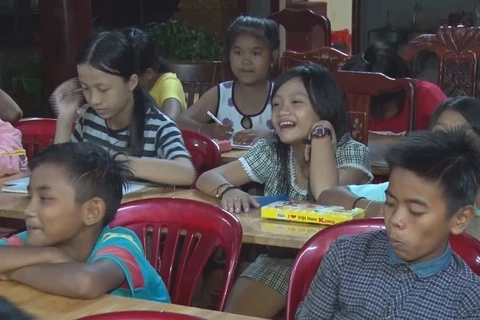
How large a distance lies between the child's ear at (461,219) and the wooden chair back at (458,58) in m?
2.30

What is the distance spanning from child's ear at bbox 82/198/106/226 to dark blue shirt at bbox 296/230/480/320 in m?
0.49

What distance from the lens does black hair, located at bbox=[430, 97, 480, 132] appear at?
8.07 ft

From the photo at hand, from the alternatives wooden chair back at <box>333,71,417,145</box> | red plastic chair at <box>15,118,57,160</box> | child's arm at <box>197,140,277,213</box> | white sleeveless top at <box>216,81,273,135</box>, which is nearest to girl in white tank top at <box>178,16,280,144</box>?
white sleeveless top at <box>216,81,273,135</box>

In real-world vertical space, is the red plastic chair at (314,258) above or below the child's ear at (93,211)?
below

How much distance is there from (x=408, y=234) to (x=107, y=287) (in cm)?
59

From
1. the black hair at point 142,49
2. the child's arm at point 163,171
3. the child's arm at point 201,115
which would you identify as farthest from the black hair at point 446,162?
the child's arm at point 201,115

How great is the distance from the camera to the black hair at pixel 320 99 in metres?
2.70

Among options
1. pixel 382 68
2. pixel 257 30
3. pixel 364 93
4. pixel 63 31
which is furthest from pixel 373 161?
pixel 63 31

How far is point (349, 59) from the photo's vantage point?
418cm

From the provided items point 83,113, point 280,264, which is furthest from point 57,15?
point 280,264

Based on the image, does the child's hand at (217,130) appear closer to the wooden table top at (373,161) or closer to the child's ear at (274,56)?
the wooden table top at (373,161)

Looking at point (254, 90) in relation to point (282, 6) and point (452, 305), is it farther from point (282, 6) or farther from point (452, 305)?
point (282, 6)

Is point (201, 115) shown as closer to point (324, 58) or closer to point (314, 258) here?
point (324, 58)

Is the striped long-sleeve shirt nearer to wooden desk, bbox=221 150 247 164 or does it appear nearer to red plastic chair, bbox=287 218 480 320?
wooden desk, bbox=221 150 247 164
